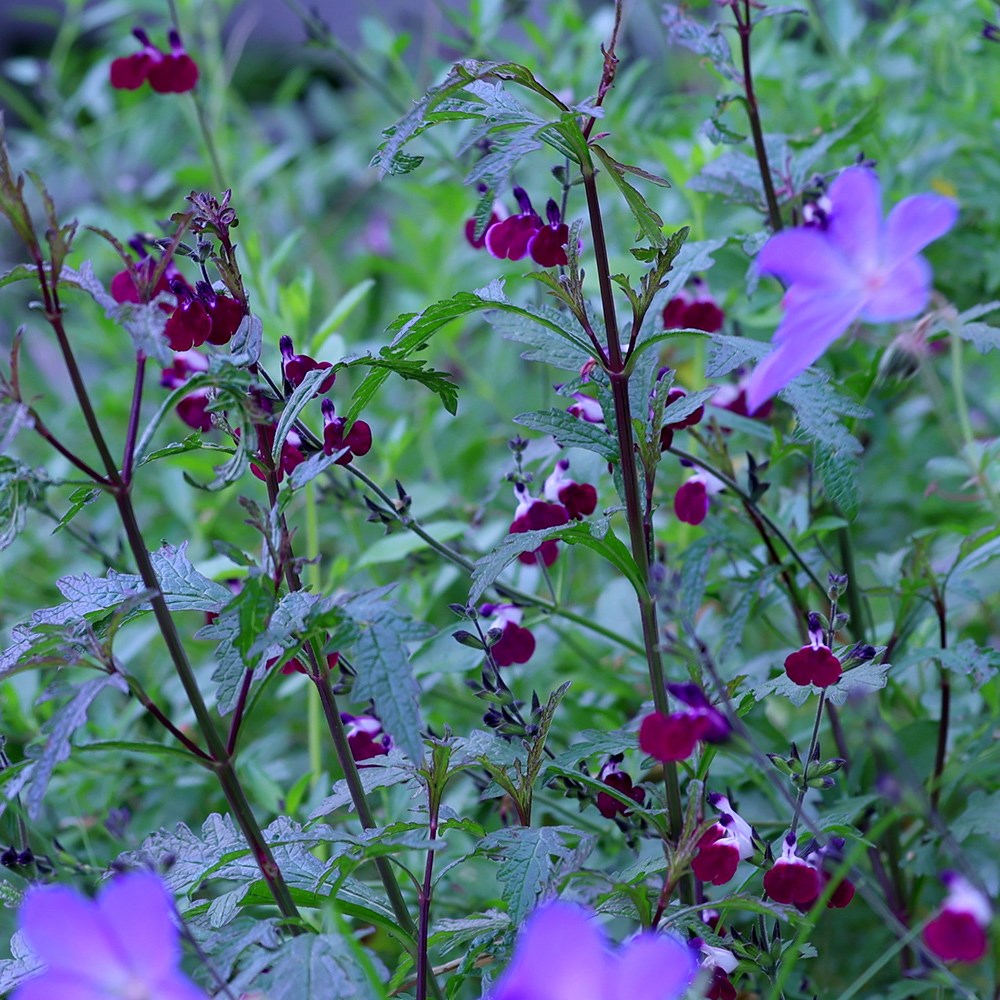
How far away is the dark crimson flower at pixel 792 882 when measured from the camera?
843 millimetres

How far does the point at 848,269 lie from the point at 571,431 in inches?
13.4

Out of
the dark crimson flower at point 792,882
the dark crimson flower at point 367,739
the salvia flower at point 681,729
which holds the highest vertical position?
the salvia flower at point 681,729

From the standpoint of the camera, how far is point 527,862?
81 centimetres

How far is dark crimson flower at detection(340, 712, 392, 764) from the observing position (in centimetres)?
109

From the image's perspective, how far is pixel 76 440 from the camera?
258 cm

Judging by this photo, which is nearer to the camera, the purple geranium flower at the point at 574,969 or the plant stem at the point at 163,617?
the purple geranium flower at the point at 574,969

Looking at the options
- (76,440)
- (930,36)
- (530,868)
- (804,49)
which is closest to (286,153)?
(76,440)

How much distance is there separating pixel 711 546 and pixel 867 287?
562 mm

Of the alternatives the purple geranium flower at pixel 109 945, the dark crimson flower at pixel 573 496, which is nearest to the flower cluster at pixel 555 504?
the dark crimson flower at pixel 573 496

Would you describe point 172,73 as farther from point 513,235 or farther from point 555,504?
point 555,504

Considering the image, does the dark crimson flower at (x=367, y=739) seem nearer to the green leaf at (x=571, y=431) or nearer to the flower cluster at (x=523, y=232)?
the green leaf at (x=571, y=431)

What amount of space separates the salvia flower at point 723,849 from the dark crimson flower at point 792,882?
0.09 ft

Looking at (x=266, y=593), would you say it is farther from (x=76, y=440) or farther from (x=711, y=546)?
(x=76, y=440)

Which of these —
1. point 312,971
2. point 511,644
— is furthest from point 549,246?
point 312,971
